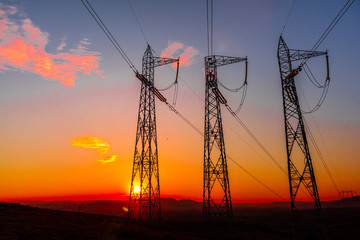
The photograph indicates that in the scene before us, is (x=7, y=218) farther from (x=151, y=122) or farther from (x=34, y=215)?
(x=151, y=122)

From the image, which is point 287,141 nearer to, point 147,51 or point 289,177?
point 289,177

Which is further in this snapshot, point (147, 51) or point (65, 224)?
point (147, 51)

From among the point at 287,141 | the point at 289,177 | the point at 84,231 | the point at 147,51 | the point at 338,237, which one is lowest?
the point at 338,237

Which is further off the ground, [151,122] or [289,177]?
[151,122]

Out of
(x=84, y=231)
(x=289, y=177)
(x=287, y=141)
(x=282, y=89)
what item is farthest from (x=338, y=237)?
(x=84, y=231)

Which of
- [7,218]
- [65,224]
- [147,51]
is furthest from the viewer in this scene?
[147,51]

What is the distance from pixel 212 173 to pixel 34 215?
22349mm

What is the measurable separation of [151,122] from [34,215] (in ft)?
61.5

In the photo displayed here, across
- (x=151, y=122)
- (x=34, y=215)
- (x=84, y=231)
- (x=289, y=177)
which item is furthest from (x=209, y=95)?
(x=34, y=215)

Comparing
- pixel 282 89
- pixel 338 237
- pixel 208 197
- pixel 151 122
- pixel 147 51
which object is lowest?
pixel 338 237

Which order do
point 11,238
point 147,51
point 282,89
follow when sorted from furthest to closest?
1. point 147,51
2. point 282,89
3. point 11,238

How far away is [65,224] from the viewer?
27.3m

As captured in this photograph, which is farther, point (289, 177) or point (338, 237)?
point (338, 237)

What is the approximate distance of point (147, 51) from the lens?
40906 mm
